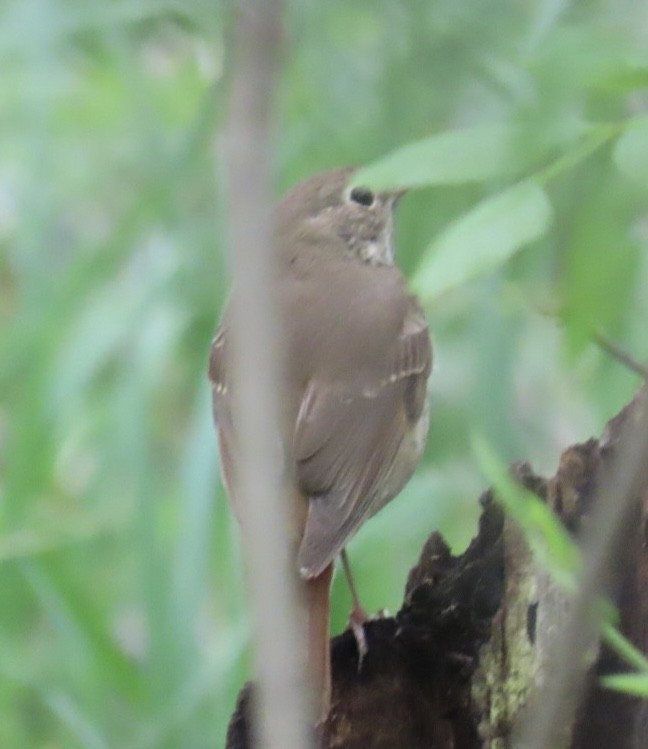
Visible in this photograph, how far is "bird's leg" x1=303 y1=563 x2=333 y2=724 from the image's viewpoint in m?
2.02

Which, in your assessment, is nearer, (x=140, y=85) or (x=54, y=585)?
(x=54, y=585)

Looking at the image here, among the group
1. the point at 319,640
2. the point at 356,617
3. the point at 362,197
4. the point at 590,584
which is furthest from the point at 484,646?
the point at 362,197

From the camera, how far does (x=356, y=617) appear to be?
2.60 m

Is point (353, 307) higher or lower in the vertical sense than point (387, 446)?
higher

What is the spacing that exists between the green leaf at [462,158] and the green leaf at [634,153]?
101 millimetres

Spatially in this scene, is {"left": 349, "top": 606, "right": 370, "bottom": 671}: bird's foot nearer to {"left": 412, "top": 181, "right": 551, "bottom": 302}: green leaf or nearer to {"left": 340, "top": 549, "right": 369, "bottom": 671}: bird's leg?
{"left": 340, "top": 549, "right": 369, "bottom": 671}: bird's leg

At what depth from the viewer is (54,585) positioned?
3.26 m

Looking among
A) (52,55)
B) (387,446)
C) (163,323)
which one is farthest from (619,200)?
(52,55)

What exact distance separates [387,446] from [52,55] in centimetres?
164

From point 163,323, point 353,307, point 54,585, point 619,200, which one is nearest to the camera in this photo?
point 619,200

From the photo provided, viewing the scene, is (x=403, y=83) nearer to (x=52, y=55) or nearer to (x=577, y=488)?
(x=52, y=55)

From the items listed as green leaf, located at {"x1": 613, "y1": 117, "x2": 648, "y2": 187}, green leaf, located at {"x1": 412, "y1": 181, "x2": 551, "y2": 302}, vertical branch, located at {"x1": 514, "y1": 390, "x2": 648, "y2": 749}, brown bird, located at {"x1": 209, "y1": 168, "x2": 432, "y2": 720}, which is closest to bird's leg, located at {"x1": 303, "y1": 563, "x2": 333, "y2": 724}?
brown bird, located at {"x1": 209, "y1": 168, "x2": 432, "y2": 720}

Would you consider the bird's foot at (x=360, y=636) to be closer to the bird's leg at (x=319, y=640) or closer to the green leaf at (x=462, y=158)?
the bird's leg at (x=319, y=640)

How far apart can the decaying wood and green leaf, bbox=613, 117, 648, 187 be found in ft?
1.71
